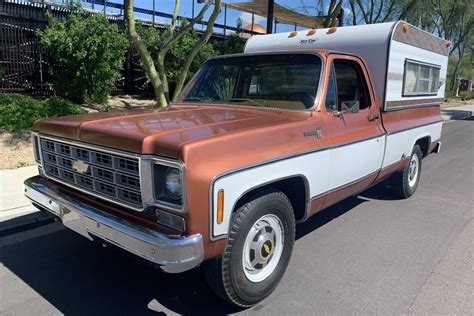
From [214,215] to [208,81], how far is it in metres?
2.36

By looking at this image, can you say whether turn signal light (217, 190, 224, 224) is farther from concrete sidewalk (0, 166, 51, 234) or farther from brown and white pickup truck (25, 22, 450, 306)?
concrete sidewalk (0, 166, 51, 234)

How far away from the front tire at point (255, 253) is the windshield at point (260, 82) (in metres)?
1.17

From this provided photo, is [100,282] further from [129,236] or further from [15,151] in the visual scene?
[15,151]

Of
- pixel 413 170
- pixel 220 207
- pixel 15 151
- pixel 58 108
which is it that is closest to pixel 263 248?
pixel 220 207

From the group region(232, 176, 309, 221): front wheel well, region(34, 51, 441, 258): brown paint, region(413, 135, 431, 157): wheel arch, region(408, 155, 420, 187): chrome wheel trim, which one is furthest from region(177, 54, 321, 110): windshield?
region(413, 135, 431, 157): wheel arch

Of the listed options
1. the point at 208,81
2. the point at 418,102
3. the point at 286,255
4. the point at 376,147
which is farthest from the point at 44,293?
the point at 418,102

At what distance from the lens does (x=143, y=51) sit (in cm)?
911

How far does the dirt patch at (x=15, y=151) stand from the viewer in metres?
6.60

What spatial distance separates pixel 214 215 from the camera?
2.69m

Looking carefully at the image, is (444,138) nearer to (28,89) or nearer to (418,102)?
(418,102)

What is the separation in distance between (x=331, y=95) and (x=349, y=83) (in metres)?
0.75

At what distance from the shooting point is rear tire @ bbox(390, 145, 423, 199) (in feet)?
19.6

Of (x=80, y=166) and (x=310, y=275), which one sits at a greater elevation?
(x=80, y=166)

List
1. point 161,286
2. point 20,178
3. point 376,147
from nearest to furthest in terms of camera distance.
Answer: point 161,286 → point 376,147 → point 20,178
